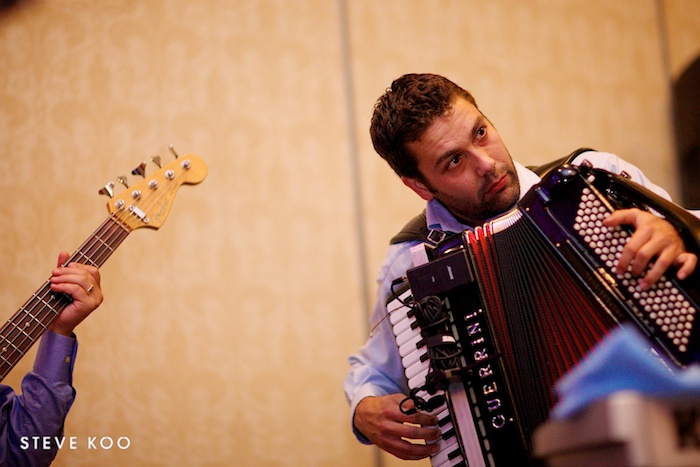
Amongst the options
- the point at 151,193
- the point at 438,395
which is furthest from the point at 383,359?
the point at 151,193

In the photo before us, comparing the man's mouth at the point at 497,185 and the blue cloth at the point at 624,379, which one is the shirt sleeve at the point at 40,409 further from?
the blue cloth at the point at 624,379

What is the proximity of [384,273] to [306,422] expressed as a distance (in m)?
0.65

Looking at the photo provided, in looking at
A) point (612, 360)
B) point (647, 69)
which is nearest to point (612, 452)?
point (612, 360)

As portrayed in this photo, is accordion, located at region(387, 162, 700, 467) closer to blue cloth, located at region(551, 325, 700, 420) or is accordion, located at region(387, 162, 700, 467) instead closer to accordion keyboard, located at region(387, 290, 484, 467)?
accordion keyboard, located at region(387, 290, 484, 467)

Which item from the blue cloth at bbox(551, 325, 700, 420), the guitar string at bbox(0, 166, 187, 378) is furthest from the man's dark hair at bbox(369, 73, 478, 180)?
the blue cloth at bbox(551, 325, 700, 420)

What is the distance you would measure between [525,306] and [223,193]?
123 cm

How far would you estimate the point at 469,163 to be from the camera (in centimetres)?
166

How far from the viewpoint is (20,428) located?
156 centimetres

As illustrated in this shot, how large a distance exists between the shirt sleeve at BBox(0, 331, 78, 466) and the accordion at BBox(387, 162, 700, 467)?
0.82 meters

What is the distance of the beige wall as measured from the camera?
2092 millimetres

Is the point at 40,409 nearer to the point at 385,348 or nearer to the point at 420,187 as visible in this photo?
the point at 385,348

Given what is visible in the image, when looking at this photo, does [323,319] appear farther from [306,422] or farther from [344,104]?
[344,104]

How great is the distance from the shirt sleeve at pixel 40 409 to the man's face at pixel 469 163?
976 millimetres

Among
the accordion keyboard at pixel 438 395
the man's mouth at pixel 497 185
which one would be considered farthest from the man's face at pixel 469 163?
the accordion keyboard at pixel 438 395
